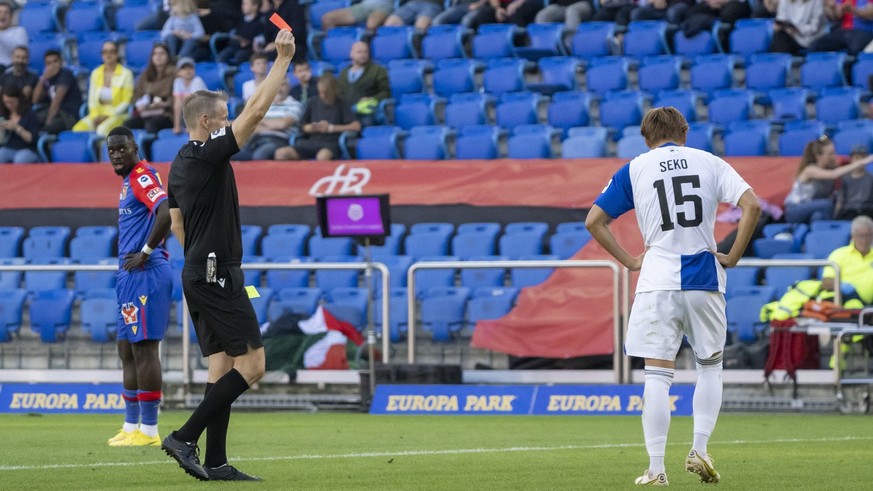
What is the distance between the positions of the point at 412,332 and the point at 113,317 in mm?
3249

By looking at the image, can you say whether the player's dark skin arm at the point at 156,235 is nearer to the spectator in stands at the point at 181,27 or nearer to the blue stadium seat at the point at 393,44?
the blue stadium seat at the point at 393,44

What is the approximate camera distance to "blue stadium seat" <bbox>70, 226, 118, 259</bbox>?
1859 cm

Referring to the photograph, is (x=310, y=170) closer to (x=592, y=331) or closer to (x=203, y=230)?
(x=592, y=331)

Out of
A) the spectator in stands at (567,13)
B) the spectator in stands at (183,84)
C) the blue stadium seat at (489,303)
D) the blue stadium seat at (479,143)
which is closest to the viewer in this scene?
the blue stadium seat at (489,303)

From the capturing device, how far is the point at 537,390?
14.9 m

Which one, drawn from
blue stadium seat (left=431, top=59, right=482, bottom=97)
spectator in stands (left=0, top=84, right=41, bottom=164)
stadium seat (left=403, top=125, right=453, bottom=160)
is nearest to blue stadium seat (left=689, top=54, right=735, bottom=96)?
blue stadium seat (left=431, top=59, right=482, bottom=97)

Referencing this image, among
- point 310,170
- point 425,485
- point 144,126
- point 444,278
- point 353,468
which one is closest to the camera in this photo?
point 425,485

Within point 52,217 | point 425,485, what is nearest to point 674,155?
point 425,485

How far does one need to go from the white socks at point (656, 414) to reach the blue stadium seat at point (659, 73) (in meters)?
12.3

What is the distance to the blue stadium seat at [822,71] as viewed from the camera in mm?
19047

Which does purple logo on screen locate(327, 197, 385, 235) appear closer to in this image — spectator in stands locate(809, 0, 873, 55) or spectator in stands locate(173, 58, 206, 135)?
spectator in stands locate(173, 58, 206, 135)

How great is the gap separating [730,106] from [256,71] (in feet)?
20.4

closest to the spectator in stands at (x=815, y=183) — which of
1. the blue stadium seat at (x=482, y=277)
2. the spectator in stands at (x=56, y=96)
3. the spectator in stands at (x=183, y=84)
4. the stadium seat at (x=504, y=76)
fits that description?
the blue stadium seat at (x=482, y=277)

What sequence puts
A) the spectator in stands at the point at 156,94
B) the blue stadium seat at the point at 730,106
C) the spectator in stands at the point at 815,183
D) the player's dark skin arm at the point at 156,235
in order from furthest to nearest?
the spectator in stands at the point at 156,94 < the blue stadium seat at the point at 730,106 < the spectator in stands at the point at 815,183 < the player's dark skin arm at the point at 156,235
